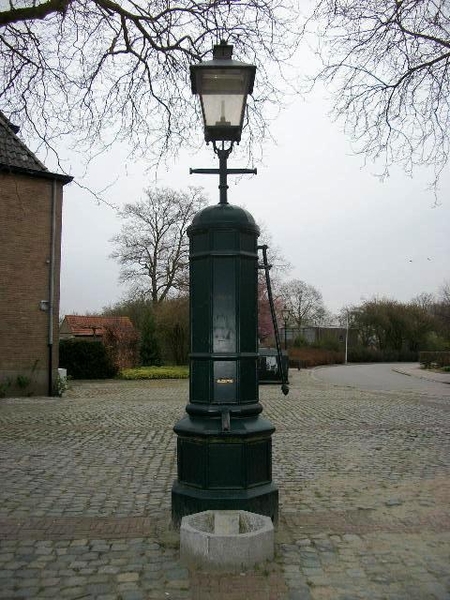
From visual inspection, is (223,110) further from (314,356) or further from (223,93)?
(314,356)

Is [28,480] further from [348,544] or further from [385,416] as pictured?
[385,416]

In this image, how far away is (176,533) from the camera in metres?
4.43

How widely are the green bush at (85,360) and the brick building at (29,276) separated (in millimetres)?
9568

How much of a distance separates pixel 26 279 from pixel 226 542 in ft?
49.4

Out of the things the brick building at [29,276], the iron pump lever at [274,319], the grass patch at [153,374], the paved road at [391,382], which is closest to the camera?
the iron pump lever at [274,319]

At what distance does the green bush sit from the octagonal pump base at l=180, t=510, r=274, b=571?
2418 centimetres

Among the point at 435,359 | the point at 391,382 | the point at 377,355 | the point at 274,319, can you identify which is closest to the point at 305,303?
the point at 377,355

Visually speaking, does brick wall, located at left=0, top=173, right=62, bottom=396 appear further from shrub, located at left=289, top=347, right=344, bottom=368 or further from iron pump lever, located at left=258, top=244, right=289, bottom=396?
shrub, located at left=289, top=347, right=344, bottom=368

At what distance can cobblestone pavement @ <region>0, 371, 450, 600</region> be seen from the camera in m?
3.54

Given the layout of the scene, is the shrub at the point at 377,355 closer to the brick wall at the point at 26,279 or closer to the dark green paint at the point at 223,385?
the brick wall at the point at 26,279

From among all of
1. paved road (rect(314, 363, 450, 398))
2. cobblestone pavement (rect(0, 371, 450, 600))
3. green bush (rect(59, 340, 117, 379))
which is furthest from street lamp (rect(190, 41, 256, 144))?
green bush (rect(59, 340, 117, 379))

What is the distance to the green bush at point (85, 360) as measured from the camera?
27.3 meters

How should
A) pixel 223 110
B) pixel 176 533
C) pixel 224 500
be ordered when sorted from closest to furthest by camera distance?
pixel 224 500
pixel 176 533
pixel 223 110

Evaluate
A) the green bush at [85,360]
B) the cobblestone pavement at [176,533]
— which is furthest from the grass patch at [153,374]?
the cobblestone pavement at [176,533]
